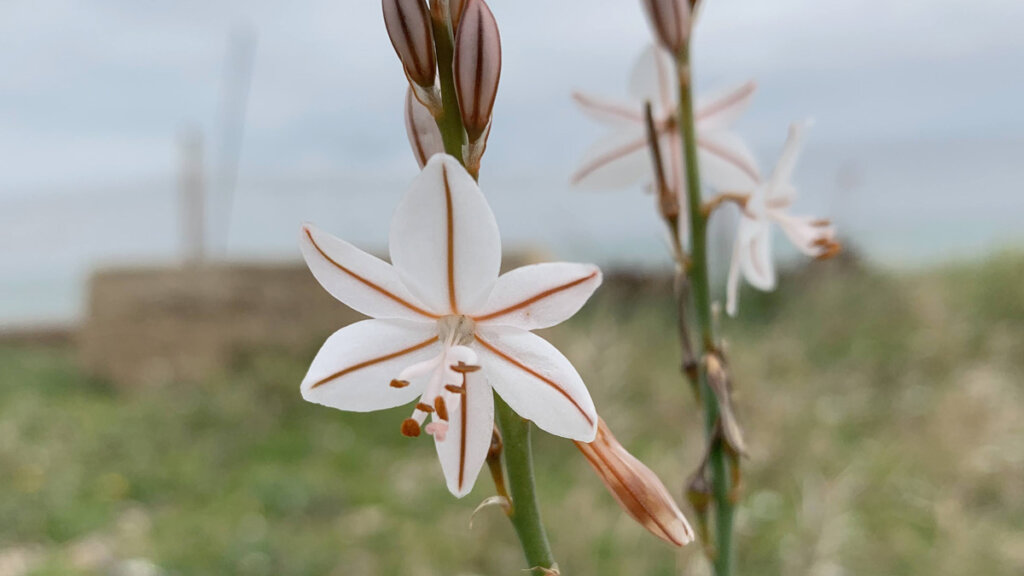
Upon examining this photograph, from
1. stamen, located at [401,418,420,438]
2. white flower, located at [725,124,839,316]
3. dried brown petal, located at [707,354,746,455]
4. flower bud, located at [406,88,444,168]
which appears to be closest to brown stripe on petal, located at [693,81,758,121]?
white flower, located at [725,124,839,316]

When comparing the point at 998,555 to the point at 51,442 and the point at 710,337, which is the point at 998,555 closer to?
the point at 710,337

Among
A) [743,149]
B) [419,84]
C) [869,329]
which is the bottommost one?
[869,329]

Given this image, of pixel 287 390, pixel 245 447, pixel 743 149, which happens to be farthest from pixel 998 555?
pixel 287 390

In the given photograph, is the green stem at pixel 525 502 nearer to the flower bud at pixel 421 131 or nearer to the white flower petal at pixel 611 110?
the flower bud at pixel 421 131

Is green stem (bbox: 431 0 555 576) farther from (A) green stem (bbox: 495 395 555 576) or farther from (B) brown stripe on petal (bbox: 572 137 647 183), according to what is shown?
(B) brown stripe on petal (bbox: 572 137 647 183)

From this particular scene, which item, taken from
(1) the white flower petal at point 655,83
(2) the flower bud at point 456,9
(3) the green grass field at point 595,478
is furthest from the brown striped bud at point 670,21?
(3) the green grass field at point 595,478

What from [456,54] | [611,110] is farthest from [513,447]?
[611,110]
